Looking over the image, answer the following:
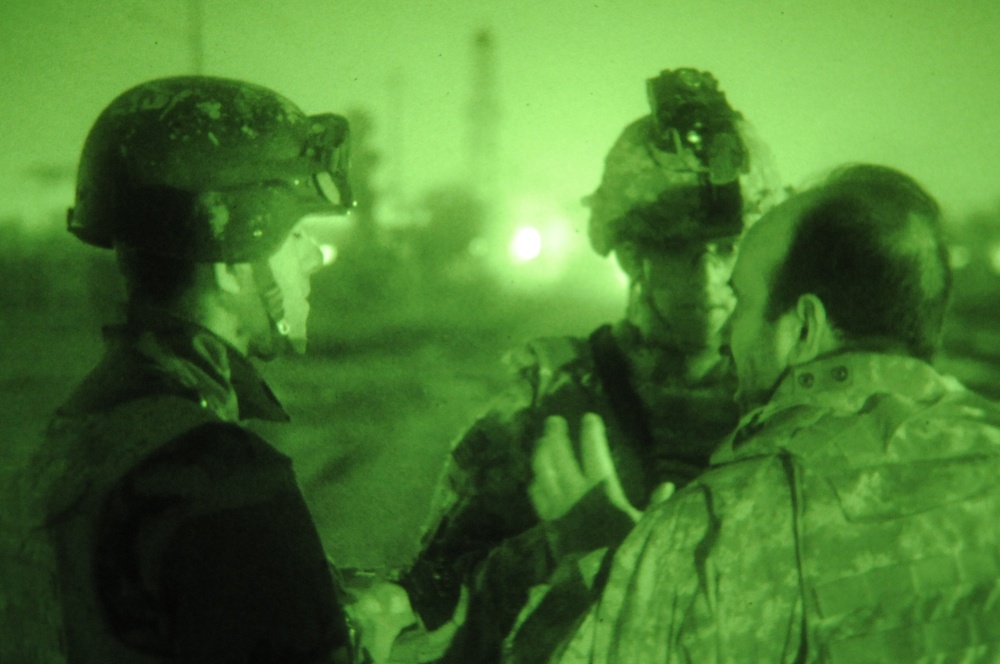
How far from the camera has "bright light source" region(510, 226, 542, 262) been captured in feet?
15.7

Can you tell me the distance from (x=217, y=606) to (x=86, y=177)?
1131 millimetres

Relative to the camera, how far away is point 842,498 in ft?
5.65

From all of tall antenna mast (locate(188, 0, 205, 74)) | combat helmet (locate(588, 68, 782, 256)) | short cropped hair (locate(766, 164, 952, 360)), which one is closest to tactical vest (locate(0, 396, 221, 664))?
short cropped hair (locate(766, 164, 952, 360))

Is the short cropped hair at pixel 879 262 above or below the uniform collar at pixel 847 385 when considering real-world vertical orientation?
above

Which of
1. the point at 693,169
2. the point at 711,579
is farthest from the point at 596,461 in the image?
the point at 693,169

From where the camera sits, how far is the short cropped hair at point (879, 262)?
6.06ft

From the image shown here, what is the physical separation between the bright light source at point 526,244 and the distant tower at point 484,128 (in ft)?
0.73

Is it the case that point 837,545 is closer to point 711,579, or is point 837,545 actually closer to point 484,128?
point 711,579

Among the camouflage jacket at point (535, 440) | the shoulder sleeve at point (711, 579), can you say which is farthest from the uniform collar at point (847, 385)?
the camouflage jacket at point (535, 440)

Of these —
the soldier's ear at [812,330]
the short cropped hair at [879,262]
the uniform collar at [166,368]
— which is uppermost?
the short cropped hair at [879,262]

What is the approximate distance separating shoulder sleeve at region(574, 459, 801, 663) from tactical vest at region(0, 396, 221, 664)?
896 millimetres

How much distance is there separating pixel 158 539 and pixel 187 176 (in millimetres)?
851

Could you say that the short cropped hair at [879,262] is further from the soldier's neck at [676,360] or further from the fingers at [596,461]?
the soldier's neck at [676,360]

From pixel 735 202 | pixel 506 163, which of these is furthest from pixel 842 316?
pixel 506 163
